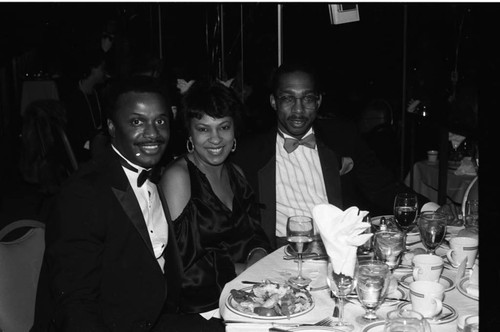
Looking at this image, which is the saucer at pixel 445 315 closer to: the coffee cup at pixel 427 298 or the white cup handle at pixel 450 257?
the coffee cup at pixel 427 298

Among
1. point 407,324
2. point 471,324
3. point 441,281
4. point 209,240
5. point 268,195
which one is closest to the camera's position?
point 407,324

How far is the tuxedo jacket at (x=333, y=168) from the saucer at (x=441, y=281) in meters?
1.08

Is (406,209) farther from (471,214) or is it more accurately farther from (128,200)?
(128,200)

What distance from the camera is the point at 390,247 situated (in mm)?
1906

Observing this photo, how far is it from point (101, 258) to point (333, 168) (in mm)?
1536

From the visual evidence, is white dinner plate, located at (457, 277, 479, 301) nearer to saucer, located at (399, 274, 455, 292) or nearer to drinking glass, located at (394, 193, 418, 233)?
saucer, located at (399, 274, 455, 292)

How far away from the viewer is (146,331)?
2.05 m

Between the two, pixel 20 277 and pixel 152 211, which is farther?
pixel 152 211

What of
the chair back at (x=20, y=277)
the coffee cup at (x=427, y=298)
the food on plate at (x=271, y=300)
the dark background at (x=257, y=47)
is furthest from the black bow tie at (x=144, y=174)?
the dark background at (x=257, y=47)

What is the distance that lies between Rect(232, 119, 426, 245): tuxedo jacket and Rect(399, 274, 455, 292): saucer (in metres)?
1.08

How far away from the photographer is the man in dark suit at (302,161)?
118 inches

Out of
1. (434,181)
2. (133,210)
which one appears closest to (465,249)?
(133,210)

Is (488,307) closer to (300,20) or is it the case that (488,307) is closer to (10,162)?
(10,162)

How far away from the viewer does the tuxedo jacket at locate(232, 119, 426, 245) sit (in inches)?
118
